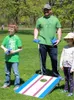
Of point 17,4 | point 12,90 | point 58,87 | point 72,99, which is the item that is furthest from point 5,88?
point 17,4

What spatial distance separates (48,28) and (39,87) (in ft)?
5.75

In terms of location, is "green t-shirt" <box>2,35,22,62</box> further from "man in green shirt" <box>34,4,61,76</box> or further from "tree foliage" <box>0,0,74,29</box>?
"tree foliage" <box>0,0,74,29</box>

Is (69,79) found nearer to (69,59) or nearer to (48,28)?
(69,59)

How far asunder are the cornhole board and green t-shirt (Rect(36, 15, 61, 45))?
112cm

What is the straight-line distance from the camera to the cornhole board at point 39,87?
22.7 ft

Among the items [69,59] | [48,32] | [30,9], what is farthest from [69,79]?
[30,9]

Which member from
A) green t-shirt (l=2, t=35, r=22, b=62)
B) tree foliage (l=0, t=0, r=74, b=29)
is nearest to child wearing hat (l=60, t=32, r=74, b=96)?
green t-shirt (l=2, t=35, r=22, b=62)

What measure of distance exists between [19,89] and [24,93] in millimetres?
245

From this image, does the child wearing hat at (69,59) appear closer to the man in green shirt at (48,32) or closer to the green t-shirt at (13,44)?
the man in green shirt at (48,32)

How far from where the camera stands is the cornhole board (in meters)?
6.93

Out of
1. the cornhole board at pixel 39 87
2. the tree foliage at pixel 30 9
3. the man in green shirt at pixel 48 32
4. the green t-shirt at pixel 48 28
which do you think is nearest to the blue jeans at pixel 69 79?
the cornhole board at pixel 39 87

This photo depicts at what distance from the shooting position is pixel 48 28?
795 cm

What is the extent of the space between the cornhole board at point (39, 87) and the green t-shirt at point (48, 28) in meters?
1.12

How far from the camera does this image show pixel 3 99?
6641 millimetres
